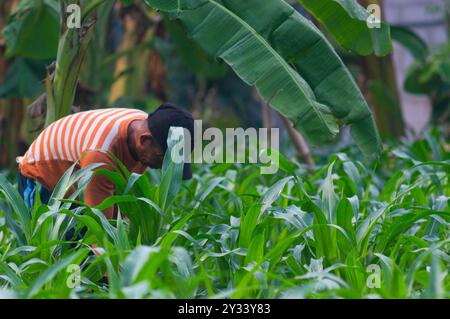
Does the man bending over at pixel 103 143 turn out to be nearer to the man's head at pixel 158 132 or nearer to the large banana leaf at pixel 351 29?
the man's head at pixel 158 132

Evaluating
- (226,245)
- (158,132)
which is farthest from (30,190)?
(226,245)

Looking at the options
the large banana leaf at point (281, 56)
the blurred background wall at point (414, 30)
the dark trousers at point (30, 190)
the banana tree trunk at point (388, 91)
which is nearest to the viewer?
the large banana leaf at point (281, 56)

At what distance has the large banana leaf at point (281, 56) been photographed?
3656mm

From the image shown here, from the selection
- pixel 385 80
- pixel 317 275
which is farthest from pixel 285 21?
pixel 385 80

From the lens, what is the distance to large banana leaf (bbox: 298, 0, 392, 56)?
3.83 meters

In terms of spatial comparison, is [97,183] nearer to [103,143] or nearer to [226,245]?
[103,143]

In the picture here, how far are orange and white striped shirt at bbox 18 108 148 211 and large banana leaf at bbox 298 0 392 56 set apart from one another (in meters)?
0.93

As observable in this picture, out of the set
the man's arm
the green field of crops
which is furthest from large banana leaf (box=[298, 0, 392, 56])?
the man's arm

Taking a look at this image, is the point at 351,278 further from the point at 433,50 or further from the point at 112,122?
the point at 433,50

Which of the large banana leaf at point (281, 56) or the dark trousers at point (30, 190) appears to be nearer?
the large banana leaf at point (281, 56)

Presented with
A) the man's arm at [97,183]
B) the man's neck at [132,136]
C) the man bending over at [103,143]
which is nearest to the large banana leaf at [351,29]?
the man bending over at [103,143]

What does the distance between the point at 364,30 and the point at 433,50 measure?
19.7ft

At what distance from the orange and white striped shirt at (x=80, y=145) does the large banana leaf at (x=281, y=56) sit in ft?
1.60

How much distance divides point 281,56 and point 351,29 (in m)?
0.35
